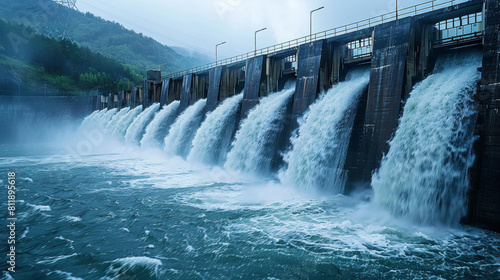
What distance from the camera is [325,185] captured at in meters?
13.6

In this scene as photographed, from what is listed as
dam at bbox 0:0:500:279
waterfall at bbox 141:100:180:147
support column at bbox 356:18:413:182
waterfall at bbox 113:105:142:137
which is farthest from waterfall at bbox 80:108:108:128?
support column at bbox 356:18:413:182

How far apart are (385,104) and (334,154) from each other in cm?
304

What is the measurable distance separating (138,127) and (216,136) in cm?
1529

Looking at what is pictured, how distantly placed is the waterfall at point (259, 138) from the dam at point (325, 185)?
0.28 ft

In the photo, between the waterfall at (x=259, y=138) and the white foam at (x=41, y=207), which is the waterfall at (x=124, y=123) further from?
the white foam at (x=41, y=207)

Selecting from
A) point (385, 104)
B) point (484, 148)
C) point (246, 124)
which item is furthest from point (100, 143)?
point (484, 148)

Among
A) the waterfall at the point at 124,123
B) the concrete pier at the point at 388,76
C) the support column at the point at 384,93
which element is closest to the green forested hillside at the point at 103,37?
the waterfall at the point at 124,123

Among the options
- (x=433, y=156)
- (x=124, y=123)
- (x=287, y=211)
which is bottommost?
(x=287, y=211)

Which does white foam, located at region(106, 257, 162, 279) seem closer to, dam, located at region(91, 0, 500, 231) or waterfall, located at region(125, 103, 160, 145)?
dam, located at region(91, 0, 500, 231)

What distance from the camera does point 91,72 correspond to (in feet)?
292

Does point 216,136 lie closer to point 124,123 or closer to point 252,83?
point 252,83

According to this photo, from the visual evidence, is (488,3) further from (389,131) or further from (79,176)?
(79,176)

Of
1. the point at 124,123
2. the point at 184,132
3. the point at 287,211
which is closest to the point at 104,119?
the point at 124,123

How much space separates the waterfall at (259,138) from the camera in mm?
17484
